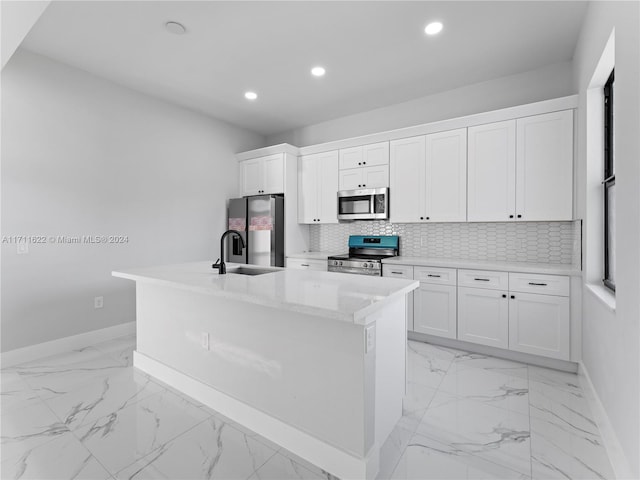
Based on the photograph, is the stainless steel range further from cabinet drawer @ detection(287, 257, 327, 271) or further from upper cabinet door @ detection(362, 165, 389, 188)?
upper cabinet door @ detection(362, 165, 389, 188)

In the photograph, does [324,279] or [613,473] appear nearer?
[613,473]

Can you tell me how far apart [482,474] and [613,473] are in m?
0.66

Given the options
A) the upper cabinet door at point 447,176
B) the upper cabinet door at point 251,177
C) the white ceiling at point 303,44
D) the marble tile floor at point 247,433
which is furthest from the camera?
the upper cabinet door at point 251,177

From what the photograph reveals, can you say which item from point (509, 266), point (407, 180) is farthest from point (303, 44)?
point (509, 266)

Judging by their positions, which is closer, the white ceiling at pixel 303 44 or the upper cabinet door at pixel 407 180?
the white ceiling at pixel 303 44

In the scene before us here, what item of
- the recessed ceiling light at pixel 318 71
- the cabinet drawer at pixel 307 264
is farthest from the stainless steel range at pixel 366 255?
the recessed ceiling light at pixel 318 71

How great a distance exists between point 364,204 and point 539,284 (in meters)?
2.06

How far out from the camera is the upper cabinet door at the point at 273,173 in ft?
15.1

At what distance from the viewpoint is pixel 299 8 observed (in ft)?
8.01

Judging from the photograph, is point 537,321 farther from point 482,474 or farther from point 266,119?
point 266,119

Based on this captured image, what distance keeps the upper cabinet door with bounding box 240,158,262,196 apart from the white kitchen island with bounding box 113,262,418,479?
103 inches

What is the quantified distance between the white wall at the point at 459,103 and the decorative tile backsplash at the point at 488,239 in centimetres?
130

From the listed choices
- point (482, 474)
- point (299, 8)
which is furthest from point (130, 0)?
point (482, 474)

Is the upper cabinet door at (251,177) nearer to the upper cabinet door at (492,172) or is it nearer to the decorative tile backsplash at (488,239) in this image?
the decorative tile backsplash at (488,239)
